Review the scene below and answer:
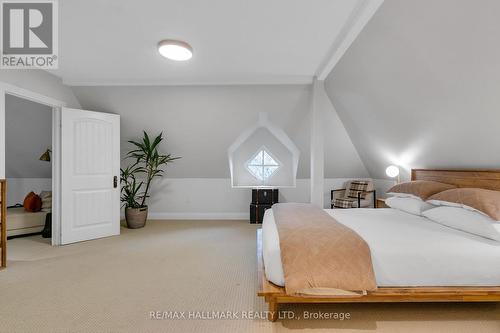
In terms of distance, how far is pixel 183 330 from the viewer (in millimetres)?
1672

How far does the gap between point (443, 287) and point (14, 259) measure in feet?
14.6

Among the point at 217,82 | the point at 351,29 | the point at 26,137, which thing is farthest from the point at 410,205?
the point at 26,137

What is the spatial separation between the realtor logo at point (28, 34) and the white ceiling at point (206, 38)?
10 cm

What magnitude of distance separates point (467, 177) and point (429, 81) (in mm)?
1227

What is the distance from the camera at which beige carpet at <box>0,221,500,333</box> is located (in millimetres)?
1725

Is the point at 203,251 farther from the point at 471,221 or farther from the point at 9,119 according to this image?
the point at 9,119

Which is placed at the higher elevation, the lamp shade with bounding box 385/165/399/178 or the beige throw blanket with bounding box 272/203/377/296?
the lamp shade with bounding box 385/165/399/178

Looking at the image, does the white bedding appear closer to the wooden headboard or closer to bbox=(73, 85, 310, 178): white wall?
the wooden headboard

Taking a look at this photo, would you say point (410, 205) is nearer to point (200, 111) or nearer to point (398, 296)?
point (398, 296)

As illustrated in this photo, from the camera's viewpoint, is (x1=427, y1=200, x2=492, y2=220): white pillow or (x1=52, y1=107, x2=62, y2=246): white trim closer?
(x1=427, y1=200, x2=492, y2=220): white pillow

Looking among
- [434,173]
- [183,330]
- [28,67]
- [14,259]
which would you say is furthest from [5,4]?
[434,173]

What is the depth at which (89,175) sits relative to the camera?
3.69 meters

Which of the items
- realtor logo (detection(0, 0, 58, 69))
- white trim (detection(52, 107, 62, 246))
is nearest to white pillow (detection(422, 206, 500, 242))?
realtor logo (detection(0, 0, 58, 69))

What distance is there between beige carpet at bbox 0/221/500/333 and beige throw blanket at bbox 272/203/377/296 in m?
0.34
